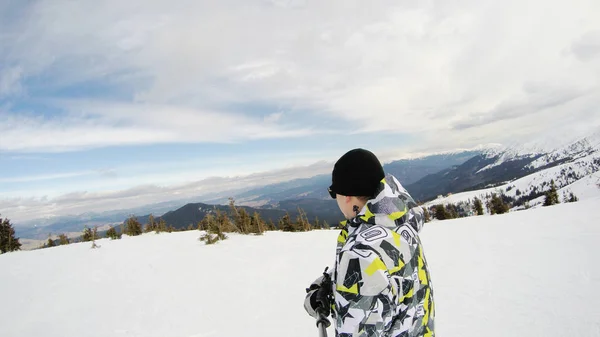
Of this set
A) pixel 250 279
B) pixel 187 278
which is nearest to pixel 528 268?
pixel 250 279

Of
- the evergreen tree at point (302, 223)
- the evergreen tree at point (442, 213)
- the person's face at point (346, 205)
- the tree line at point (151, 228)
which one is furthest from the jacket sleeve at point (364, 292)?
the evergreen tree at point (442, 213)

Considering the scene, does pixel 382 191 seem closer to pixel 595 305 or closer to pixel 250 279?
pixel 595 305

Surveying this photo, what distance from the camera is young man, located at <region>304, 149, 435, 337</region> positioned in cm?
163

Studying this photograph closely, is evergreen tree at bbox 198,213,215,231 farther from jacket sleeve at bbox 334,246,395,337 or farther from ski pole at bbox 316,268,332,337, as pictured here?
jacket sleeve at bbox 334,246,395,337

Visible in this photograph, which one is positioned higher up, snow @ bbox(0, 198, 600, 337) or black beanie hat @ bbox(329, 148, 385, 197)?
black beanie hat @ bbox(329, 148, 385, 197)

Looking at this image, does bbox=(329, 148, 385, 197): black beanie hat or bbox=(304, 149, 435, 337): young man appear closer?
bbox=(304, 149, 435, 337): young man

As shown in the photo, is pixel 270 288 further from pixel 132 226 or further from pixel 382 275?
pixel 132 226

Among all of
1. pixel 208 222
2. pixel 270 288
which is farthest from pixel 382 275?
pixel 208 222

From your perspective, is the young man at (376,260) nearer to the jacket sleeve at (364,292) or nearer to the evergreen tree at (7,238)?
the jacket sleeve at (364,292)

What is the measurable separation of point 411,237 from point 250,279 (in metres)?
7.30

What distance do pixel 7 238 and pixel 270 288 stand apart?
20218 mm

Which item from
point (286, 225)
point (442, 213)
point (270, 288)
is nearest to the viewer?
point (270, 288)

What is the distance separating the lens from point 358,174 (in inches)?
72.9

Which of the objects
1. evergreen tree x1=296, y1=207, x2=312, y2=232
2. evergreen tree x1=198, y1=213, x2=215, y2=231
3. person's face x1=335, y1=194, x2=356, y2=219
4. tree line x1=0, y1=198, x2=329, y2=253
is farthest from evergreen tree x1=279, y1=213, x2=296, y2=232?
person's face x1=335, y1=194, x2=356, y2=219
